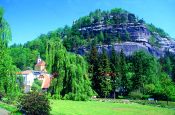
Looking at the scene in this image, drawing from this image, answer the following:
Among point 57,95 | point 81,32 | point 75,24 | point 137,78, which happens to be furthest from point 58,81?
point 75,24

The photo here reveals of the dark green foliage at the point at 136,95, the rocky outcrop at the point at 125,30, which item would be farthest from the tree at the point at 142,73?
the rocky outcrop at the point at 125,30

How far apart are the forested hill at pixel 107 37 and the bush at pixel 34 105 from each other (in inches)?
3921

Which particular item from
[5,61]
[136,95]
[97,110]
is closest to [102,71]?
[136,95]

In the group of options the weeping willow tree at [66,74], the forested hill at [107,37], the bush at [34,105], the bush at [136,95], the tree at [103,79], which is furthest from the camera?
the forested hill at [107,37]

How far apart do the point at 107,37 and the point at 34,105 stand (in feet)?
408

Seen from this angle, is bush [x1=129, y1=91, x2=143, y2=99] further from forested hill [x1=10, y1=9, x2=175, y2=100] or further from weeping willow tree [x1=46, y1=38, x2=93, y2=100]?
weeping willow tree [x1=46, y1=38, x2=93, y2=100]

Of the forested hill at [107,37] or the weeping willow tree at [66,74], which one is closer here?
the weeping willow tree at [66,74]

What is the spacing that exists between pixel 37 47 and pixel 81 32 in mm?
24546

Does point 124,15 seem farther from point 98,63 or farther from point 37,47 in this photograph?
point 98,63

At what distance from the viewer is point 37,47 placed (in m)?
144

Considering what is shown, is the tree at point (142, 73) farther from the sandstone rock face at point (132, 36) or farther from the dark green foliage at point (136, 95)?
the sandstone rock face at point (132, 36)

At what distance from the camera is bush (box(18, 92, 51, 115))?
20.0 metres

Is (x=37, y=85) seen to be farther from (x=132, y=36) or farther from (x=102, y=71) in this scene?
(x=132, y=36)

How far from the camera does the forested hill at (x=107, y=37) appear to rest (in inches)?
5290
